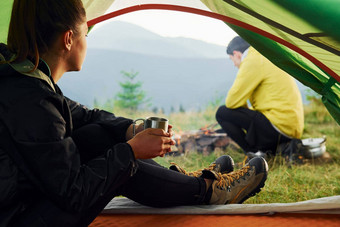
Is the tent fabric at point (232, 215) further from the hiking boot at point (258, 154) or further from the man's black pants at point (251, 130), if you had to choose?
the man's black pants at point (251, 130)

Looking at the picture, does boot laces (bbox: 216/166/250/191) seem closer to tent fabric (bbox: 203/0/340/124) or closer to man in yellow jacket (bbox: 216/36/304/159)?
tent fabric (bbox: 203/0/340/124)

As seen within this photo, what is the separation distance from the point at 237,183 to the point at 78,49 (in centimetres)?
84

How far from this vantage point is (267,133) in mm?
2854

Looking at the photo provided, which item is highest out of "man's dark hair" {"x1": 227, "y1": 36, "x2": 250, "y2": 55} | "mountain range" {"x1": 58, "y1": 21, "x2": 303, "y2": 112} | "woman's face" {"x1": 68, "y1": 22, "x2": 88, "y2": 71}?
"man's dark hair" {"x1": 227, "y1": 36, "x2": 250, "y2": 55}

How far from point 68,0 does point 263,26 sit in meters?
0.88

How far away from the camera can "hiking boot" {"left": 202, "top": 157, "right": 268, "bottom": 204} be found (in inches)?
62.8

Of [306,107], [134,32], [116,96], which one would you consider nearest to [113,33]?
[134,32]

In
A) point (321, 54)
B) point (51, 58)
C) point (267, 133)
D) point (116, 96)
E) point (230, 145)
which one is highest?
point (321, 54)

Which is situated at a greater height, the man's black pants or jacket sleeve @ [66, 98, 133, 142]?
jacket sleeve @ [66, 98, 133, 142]

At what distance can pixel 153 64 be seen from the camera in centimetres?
1174

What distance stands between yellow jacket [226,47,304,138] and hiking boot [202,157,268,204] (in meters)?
1.13

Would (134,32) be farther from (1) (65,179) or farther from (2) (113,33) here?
(1) (65,179)

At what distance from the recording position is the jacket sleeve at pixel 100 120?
1570mm

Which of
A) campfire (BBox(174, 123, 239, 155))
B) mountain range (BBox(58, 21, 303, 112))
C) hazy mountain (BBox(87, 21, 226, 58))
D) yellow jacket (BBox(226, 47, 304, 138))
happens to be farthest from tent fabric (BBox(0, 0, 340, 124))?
hazy mountain (BBox(87, 21, 226, 58))
